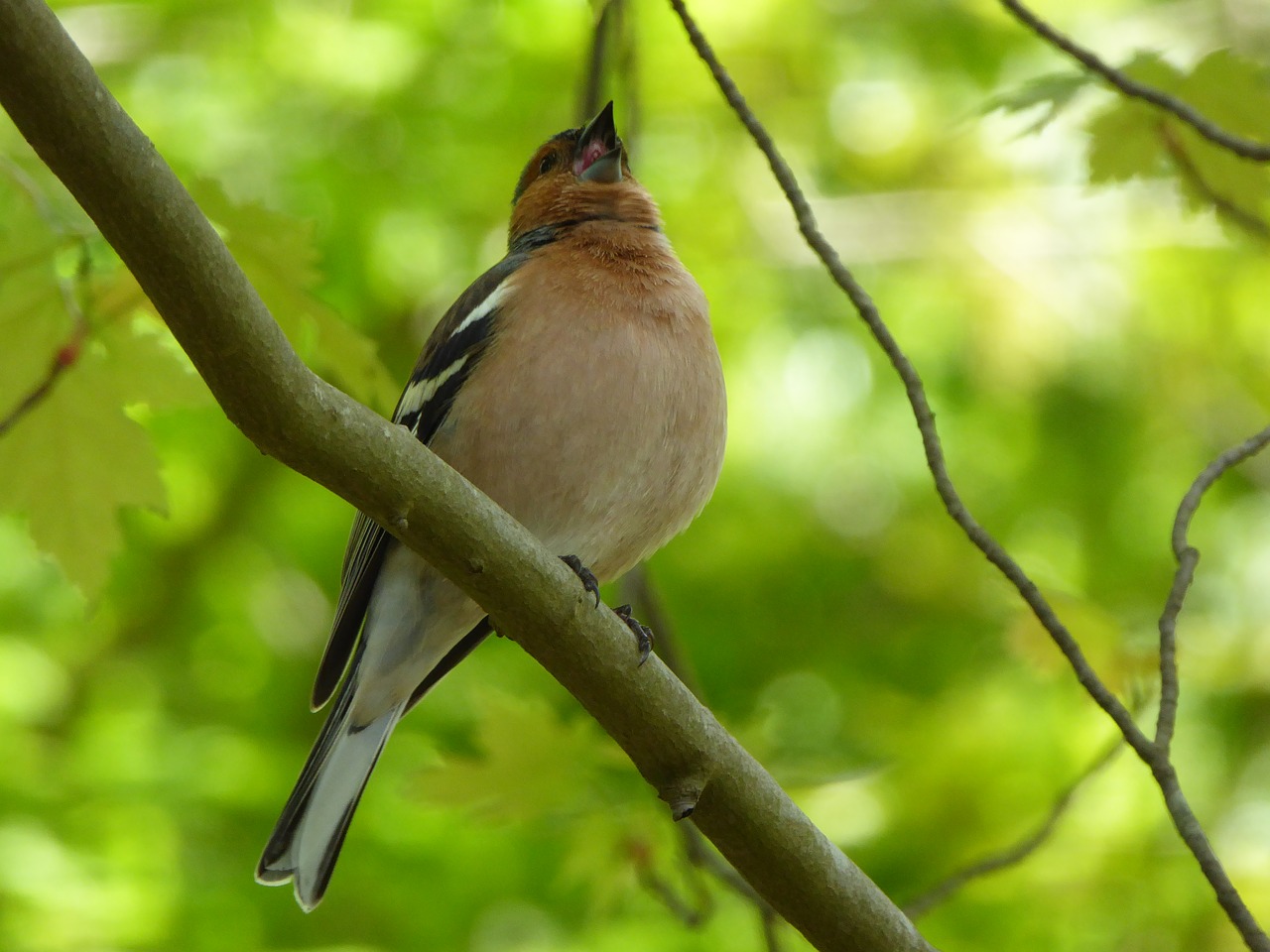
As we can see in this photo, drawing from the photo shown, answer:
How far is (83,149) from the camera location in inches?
83.0

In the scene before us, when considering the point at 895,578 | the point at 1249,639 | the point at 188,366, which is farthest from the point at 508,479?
the point at 1249,639

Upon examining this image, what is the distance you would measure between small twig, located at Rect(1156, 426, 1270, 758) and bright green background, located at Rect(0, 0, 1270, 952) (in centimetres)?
128

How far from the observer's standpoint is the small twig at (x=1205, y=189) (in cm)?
366

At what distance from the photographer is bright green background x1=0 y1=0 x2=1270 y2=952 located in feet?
18.9

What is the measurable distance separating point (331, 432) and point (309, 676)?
15.3 ft

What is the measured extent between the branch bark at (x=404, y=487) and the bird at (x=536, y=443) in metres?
0.85

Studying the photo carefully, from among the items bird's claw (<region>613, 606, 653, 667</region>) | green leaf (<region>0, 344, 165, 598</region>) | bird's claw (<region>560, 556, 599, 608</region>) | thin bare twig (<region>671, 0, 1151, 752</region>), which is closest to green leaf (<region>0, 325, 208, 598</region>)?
green leaf (<region>0, 344, 165, 598</region>)

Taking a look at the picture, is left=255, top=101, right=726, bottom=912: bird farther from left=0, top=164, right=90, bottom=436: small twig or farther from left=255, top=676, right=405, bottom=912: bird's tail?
left=0, top=164, right=90, bottom=436: small twig

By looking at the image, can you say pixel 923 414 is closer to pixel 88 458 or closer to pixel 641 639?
pixel 641 639

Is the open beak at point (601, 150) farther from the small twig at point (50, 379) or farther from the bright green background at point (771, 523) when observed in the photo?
the small twig at point (50, 379)

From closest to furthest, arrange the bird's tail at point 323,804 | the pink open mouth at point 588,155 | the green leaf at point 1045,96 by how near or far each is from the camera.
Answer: the green leaf at point 1045,96, the bird's tail at point 323,804, the pink open mouth at point 588,155

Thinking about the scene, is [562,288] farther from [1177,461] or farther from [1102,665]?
[1177,461]

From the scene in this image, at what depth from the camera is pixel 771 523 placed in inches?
283

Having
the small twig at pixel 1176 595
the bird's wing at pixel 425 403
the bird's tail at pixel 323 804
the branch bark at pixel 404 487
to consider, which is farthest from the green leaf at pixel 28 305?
the small twig at pixel 1176 595
